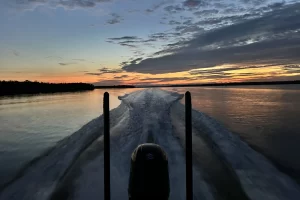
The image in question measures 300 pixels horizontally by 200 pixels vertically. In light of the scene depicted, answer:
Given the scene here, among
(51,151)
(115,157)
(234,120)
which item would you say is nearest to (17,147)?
(51,151)

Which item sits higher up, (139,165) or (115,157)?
(139,165)

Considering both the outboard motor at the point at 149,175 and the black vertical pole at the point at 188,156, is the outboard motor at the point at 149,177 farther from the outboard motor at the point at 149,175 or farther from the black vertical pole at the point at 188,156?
the black vertical pole at the point at 188,156

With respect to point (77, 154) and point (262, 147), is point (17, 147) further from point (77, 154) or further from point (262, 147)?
point (262, 147)

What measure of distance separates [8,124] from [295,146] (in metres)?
15.0

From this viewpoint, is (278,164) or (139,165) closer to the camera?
(139,165)

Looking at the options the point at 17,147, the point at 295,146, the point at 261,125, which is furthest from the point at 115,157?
the point at 261,125

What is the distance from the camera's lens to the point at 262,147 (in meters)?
9.79

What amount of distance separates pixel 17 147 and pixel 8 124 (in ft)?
22.0

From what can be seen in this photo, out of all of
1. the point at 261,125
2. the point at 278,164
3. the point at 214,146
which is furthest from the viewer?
the point at 261,125

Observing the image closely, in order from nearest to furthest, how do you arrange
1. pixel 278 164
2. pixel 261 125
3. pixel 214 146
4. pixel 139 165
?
pixel 139 165
pixel 278 164
pixel 214 146
pixel 261 125

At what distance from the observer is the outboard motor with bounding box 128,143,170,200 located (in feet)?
15.1

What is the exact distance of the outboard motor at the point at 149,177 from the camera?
181 inches

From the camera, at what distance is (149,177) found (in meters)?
4.66

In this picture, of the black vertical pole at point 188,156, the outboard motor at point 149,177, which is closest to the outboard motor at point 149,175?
the outboard motor at point 149,177
